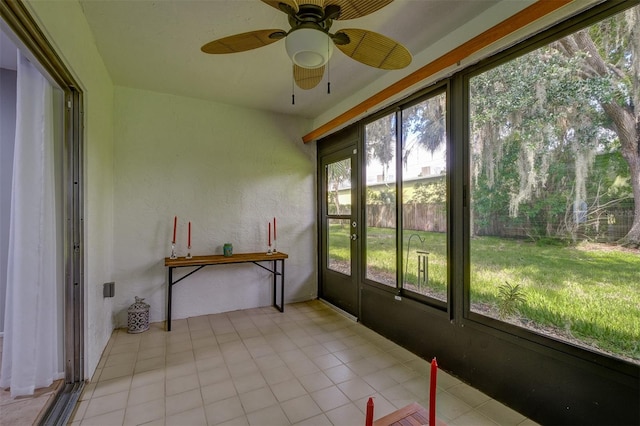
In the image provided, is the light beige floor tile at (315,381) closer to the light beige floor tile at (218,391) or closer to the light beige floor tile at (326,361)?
the light beige floor tile at (326,361)

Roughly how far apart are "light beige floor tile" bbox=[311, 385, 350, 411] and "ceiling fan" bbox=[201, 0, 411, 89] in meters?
2.05

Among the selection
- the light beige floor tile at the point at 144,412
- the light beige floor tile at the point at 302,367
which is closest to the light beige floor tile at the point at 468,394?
the light beige floor tile at the point at 302,367

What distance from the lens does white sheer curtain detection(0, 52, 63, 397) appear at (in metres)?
1.79

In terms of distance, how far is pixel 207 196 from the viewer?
11.6 ft

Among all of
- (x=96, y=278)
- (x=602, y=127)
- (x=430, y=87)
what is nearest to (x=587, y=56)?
(x=602, y=127)

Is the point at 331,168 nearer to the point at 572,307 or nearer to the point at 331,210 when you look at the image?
the point at 331,210

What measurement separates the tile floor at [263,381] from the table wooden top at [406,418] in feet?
2.48

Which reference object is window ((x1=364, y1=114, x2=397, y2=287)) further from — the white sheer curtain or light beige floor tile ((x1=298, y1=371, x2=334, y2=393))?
the white sheer curtain

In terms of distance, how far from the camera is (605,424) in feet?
4.80

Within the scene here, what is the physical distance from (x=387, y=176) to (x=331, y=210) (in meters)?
1.16

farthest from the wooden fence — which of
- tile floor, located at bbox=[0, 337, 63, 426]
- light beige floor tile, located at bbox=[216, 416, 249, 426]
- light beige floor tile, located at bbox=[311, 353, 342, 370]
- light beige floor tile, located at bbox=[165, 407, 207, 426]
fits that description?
tile floor, located at bbox=[0, 337, 63, 426]

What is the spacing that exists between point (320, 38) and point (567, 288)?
1.91 m

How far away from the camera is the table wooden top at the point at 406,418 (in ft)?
3.37

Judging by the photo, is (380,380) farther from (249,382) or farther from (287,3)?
(287,3)
